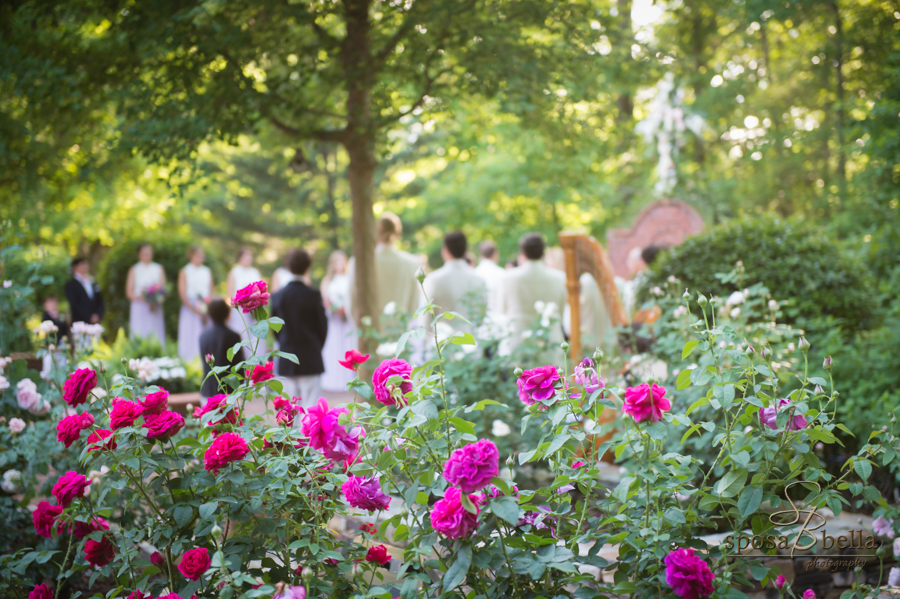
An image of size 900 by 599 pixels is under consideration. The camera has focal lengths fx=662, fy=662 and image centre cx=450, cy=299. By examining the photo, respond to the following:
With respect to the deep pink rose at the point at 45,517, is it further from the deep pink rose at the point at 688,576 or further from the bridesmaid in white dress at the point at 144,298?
the bridesmaid in white dress at the point at 144,298

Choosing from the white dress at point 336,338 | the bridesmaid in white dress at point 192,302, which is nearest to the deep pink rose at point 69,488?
the white dress at point 336,338

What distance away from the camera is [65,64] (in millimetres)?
4715

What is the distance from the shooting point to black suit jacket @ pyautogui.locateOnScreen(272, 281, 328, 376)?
A: 570cm

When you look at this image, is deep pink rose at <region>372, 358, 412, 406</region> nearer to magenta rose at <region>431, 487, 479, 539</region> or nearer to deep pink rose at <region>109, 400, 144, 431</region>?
magenta rose at <region>431, 487, 479, 539</region>

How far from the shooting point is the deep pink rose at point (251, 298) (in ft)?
6.94

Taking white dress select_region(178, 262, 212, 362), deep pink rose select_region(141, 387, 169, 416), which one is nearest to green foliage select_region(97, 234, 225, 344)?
white dress select_region(178, 262, 212, 362)

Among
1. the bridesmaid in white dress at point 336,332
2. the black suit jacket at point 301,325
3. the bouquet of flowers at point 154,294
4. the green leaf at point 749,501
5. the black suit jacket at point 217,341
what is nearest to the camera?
the green leaf at point 749,501

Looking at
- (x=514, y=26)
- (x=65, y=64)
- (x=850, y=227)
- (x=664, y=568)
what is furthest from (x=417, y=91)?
(x=850, y=227)

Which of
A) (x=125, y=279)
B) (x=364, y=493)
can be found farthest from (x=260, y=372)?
(x=125, y=279)

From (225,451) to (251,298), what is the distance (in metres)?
0.49

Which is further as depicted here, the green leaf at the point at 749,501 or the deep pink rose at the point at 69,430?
the deep pink rose at the point at 69,430

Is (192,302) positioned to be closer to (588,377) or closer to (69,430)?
(69,430)

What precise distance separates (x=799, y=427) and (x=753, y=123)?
462 inches

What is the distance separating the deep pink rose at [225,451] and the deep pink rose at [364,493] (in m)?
0.33
